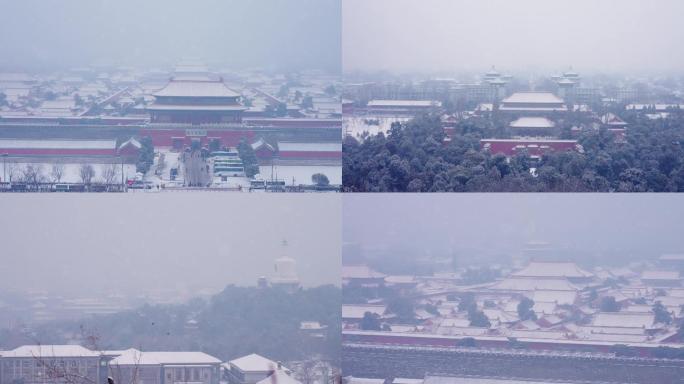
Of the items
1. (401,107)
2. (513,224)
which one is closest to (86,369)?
(401,107)

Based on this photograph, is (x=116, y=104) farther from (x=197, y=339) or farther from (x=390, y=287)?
(x=390, y=287)

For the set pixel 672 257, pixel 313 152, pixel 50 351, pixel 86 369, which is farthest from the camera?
pixel 313 152

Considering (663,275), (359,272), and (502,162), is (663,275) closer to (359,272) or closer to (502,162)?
(502,162)

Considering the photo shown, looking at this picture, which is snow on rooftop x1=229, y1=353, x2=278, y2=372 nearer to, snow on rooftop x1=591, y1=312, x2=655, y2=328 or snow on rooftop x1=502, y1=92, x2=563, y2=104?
snow on rooftop x1=591, y1=312, x2=655, y2=328

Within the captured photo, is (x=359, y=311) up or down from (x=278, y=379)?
up

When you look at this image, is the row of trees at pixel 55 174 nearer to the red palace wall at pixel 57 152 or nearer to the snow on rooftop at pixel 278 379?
the red palace wall at pixel 57 152

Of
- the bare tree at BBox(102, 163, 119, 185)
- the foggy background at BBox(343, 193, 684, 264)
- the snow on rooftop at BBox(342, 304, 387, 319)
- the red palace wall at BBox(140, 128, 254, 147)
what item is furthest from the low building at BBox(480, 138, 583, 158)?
the bare tree at BBox(102, 163, 119, 185)
